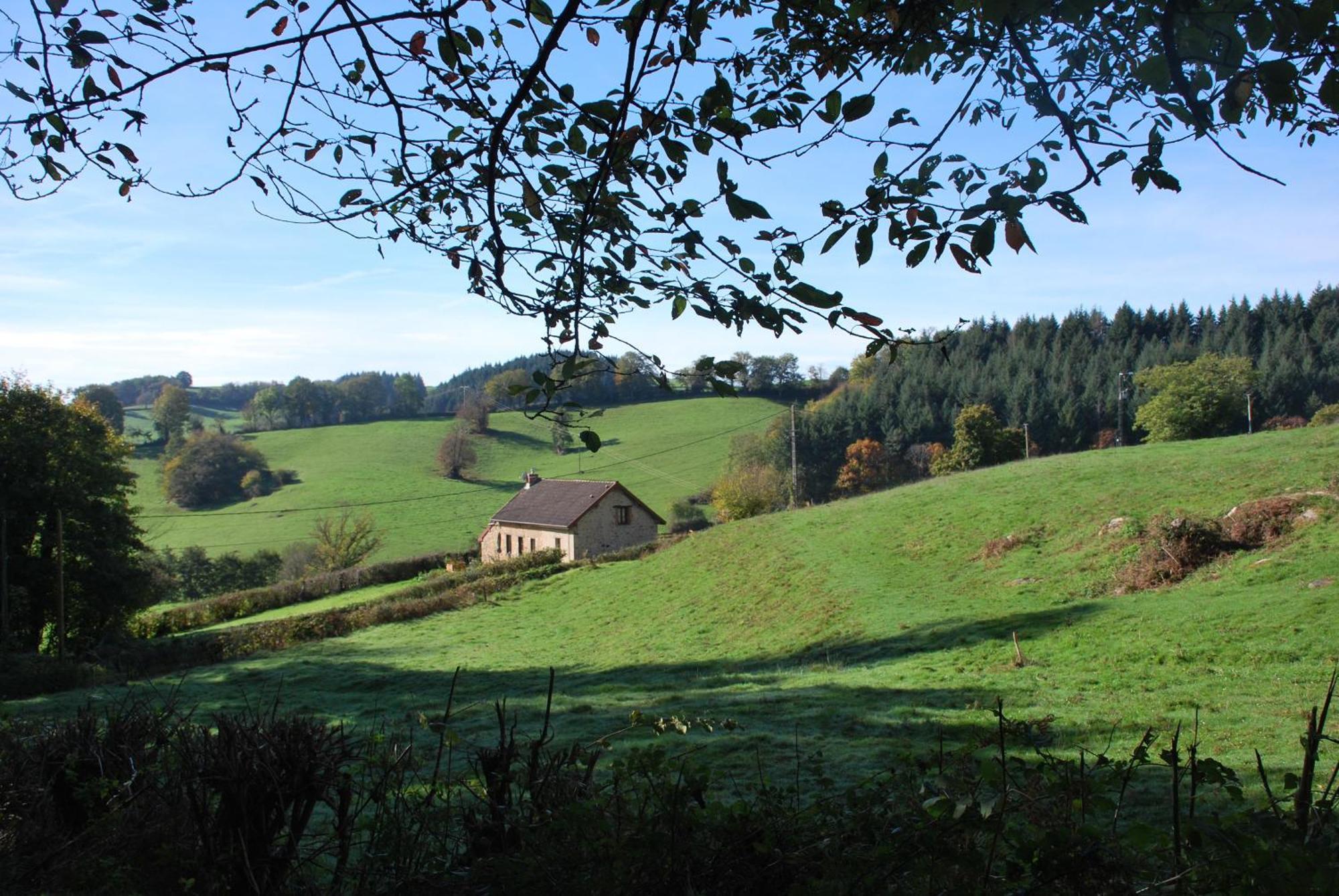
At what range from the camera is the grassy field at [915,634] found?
10.1 meters

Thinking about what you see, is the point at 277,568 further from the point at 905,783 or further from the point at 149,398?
the point at 905,783

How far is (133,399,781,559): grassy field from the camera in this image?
190ft

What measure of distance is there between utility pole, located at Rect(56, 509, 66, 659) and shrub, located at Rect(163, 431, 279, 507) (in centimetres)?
3582

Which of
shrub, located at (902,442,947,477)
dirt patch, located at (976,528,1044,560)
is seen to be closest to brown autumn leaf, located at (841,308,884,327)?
dirt patch, located at (976,528,1044,560)

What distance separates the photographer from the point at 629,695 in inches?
605

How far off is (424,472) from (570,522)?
26.8m

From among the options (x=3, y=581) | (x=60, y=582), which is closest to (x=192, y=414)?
(x=3, y=581)

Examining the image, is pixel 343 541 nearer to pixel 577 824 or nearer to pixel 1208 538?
pixel 1208 538

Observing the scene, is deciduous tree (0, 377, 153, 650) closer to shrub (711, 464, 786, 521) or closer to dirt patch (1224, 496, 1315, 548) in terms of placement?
shrub (711, 464, 786, 521)

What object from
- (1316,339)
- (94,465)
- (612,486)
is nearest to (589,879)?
(94,465)

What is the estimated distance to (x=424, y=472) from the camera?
68500 millimetres

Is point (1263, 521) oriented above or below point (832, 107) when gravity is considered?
below

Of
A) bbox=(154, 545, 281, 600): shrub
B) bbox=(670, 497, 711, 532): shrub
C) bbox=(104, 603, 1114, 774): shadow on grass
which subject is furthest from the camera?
bbox=(670, 497, 711, 532): shrub

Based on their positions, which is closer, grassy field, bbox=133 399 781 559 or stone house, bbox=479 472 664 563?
stone house, bbox=479 472 664 563
